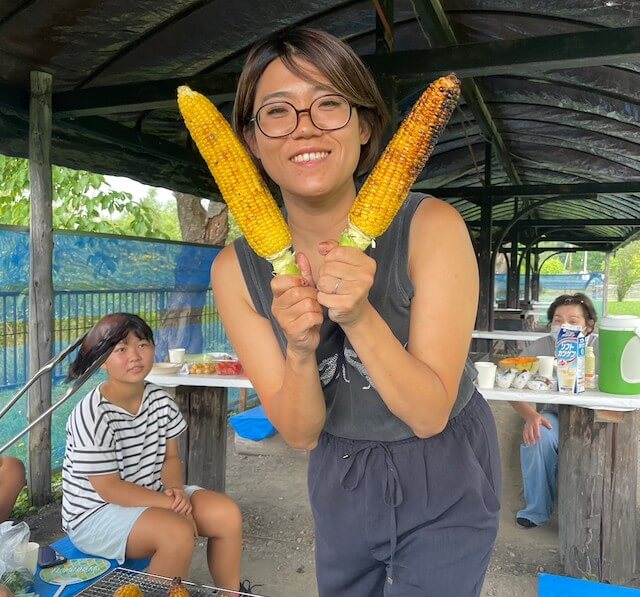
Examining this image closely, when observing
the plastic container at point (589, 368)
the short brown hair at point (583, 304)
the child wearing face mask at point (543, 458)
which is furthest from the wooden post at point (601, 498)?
the short brown hair at point (583, 304)

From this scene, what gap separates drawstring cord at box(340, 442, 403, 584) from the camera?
1179mm

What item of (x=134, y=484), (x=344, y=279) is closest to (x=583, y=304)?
(x=134, y=484)

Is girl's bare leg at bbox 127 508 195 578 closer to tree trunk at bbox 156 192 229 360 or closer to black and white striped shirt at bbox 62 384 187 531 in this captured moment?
black and white striped shirt at bbox 62 384 187 531

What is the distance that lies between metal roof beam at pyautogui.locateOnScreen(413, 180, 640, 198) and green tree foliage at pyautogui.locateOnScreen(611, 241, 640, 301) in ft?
160

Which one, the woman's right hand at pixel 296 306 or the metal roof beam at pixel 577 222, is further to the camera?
the metal roof beam at pixel 577 222

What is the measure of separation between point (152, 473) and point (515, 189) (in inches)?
238

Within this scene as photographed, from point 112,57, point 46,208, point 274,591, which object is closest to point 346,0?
point 112,57

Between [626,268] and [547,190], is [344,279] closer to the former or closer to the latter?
[547,190]

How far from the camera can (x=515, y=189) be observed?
24.0 feet

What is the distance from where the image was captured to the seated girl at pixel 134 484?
2393 millimetres

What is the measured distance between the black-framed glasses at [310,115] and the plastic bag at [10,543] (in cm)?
172

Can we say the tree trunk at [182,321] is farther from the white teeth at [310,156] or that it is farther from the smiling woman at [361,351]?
the white teeth at [310,156]

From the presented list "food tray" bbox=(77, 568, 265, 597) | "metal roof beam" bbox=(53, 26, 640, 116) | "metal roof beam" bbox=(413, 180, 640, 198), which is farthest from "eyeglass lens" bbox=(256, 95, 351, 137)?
"metal roof beam" bbox=(413, 180, 640, 198)

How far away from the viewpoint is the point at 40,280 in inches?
154
